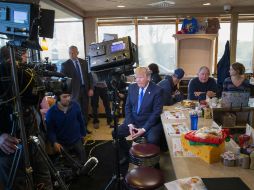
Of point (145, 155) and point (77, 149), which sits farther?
point (77, 149)

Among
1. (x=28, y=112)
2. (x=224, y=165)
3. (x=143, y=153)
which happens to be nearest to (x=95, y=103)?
(x=143, y=153)

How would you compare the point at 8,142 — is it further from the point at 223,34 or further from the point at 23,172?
the point at 223,34

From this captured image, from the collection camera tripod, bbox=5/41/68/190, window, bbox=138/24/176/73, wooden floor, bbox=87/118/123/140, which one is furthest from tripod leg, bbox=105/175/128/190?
window, bbox=138/24/176/73

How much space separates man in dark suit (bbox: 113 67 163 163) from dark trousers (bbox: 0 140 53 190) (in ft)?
3.03

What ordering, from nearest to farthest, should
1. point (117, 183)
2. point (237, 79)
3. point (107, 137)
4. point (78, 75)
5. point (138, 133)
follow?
point (117, 183)
point (138, 133)
point (237, 79)
point (78, 75)
point (107, 137)

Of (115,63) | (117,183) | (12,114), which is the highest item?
(115,63)

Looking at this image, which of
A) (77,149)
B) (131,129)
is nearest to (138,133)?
(131,129)

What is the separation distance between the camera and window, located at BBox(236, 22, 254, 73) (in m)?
5.34

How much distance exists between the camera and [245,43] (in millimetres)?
5395

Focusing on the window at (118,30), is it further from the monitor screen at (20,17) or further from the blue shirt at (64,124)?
the monitor screen at (20,17)

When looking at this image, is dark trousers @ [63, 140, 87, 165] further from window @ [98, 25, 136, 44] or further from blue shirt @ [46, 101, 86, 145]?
window @ [98, 25, 136, 44]

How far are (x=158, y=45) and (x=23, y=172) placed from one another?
4.58 meters

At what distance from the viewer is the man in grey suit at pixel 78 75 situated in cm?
372

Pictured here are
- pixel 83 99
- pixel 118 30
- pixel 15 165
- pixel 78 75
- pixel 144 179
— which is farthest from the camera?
pixel 118 30
